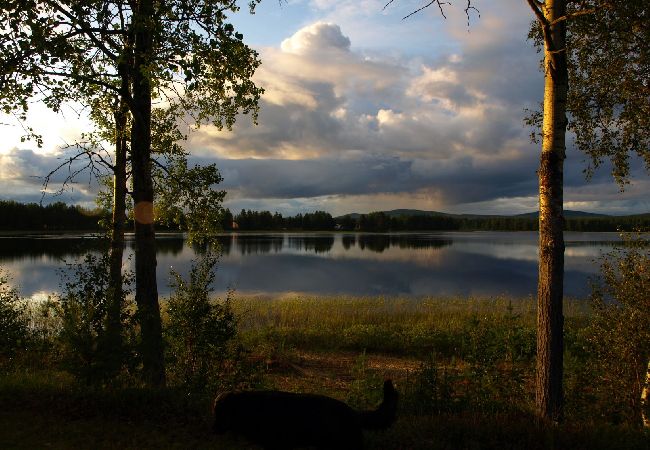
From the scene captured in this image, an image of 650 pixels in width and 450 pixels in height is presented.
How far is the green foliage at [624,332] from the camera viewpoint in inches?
380

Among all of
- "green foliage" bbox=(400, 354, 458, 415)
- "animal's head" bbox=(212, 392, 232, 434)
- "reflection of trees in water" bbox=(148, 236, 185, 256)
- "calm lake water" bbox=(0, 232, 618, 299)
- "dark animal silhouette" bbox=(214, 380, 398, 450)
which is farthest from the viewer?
"reflection of trees in water" bbox=(148, 236, 185, 256)

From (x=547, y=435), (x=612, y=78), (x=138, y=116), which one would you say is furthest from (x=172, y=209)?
(x=612, y=78)

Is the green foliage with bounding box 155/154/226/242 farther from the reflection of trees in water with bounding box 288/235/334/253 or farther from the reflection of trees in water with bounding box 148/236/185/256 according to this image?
the reflection of trees in water with bounding box 288/235/334/253

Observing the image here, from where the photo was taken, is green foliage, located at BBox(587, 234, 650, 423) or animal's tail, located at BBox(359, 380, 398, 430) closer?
animal's tail, located at BBox(359, 380, 398, 430)

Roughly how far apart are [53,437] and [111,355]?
6.08 feet

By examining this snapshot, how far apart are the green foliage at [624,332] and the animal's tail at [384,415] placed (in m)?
6.71

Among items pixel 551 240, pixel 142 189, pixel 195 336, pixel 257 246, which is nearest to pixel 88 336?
pixel 195 336

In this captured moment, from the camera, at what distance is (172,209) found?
1379 centimetres

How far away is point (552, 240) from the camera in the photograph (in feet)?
25.6

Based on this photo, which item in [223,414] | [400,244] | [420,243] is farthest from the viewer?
[420,243]

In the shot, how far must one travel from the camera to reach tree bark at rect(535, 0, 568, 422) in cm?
780

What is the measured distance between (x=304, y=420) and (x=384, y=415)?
1052 mm

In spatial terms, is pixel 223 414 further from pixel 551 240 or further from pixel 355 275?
pixel 355 275

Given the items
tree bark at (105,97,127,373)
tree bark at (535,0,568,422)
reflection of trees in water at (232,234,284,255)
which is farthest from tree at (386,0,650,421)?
reflection of trees in water at (232,234,284,255)
